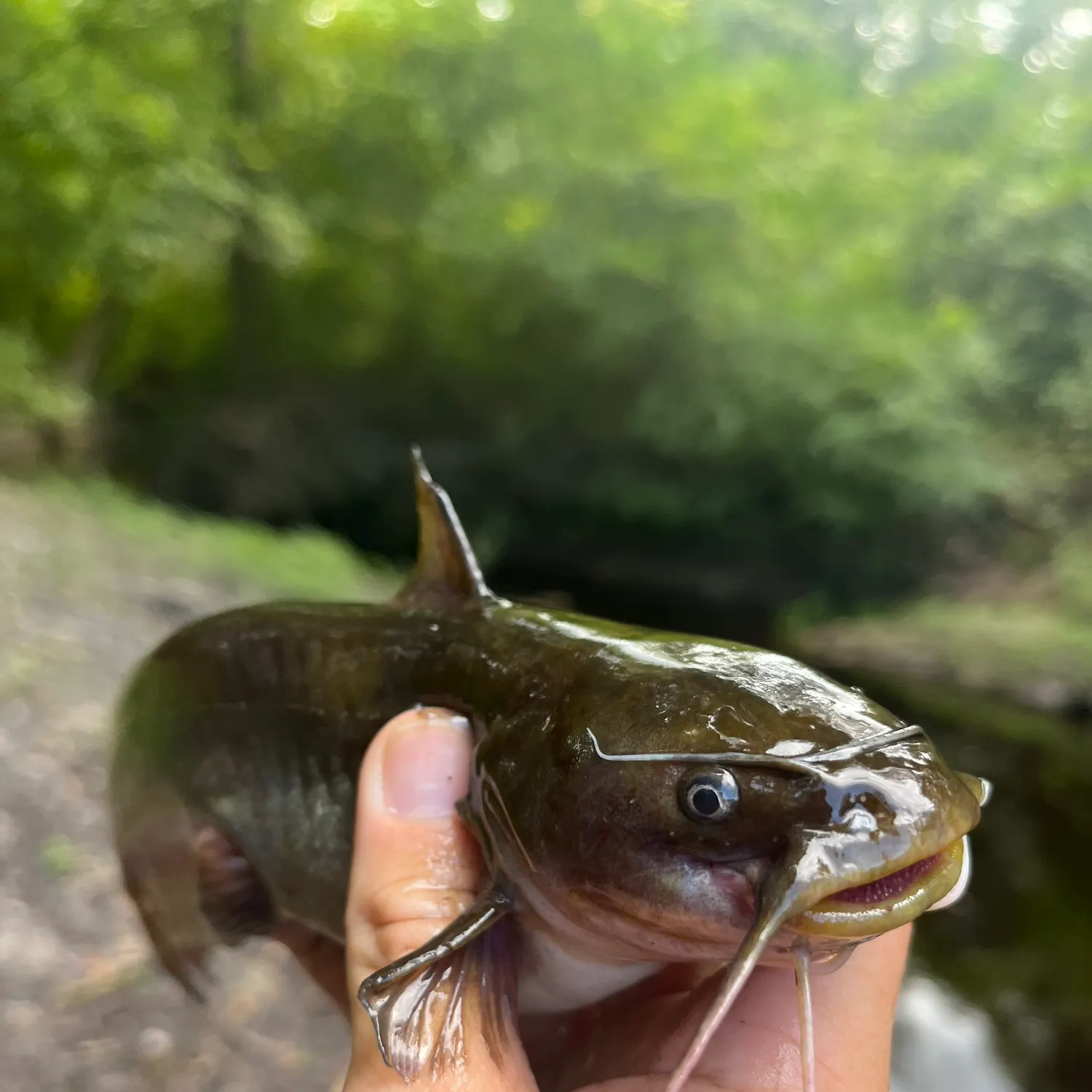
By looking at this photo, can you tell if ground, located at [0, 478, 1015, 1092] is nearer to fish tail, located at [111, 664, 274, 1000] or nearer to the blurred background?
fish tail, located at [111, 664, 274, 1000]

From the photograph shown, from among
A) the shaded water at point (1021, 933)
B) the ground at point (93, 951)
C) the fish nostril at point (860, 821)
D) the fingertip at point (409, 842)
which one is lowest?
the shaded water at point (1021, 933)

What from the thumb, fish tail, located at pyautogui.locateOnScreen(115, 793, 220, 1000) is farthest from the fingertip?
fish tail, located at pyautogui.locateOnScreen(115, 793, 220, 1000)

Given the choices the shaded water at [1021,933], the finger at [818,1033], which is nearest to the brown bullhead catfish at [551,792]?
the finger at [818,1033]

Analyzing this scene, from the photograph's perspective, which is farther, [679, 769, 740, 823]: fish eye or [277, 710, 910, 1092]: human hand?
[277, 710, 910, 1092]: human hand

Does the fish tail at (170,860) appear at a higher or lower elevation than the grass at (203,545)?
higher

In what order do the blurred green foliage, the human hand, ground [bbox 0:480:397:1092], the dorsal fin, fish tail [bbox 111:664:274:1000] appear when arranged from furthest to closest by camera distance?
the blurred green foliage
ground [bbox 0:480:397:1092]
fish tail [bbox 111:664:274:1000]
the dorsal fin
the human hand

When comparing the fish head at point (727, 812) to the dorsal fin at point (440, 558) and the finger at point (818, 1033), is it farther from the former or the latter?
the dorsal fin at point (440, 558)

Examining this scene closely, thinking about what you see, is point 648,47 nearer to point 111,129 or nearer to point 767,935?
point 111,129

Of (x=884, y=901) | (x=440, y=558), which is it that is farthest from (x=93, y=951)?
(x=884, y=901)
